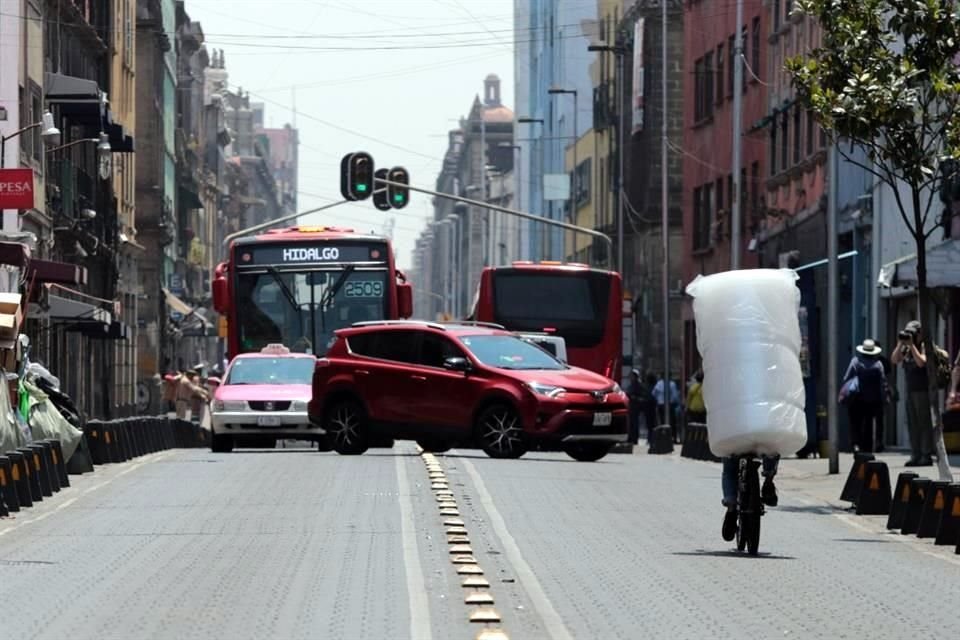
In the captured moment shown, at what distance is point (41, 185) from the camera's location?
5491 cm

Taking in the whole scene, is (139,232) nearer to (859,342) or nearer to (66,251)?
(66,251)

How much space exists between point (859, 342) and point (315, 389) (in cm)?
1633

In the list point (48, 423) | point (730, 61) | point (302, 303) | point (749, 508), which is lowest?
point (749, 508)

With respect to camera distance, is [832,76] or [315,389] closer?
[832,76]

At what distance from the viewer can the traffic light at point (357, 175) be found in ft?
175

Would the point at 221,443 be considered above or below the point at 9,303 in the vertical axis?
below

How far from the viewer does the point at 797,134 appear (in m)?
56.4

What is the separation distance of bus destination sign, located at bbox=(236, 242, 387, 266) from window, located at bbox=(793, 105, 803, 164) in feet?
54.6

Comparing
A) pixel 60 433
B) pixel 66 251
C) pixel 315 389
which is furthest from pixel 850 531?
pixel 66 251

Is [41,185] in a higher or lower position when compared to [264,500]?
higher

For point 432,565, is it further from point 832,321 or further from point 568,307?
point 568,307

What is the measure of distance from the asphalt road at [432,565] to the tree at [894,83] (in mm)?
3419

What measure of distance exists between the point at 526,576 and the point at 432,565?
859 millimetres

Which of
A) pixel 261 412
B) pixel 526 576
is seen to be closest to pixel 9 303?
pixel 261 412
